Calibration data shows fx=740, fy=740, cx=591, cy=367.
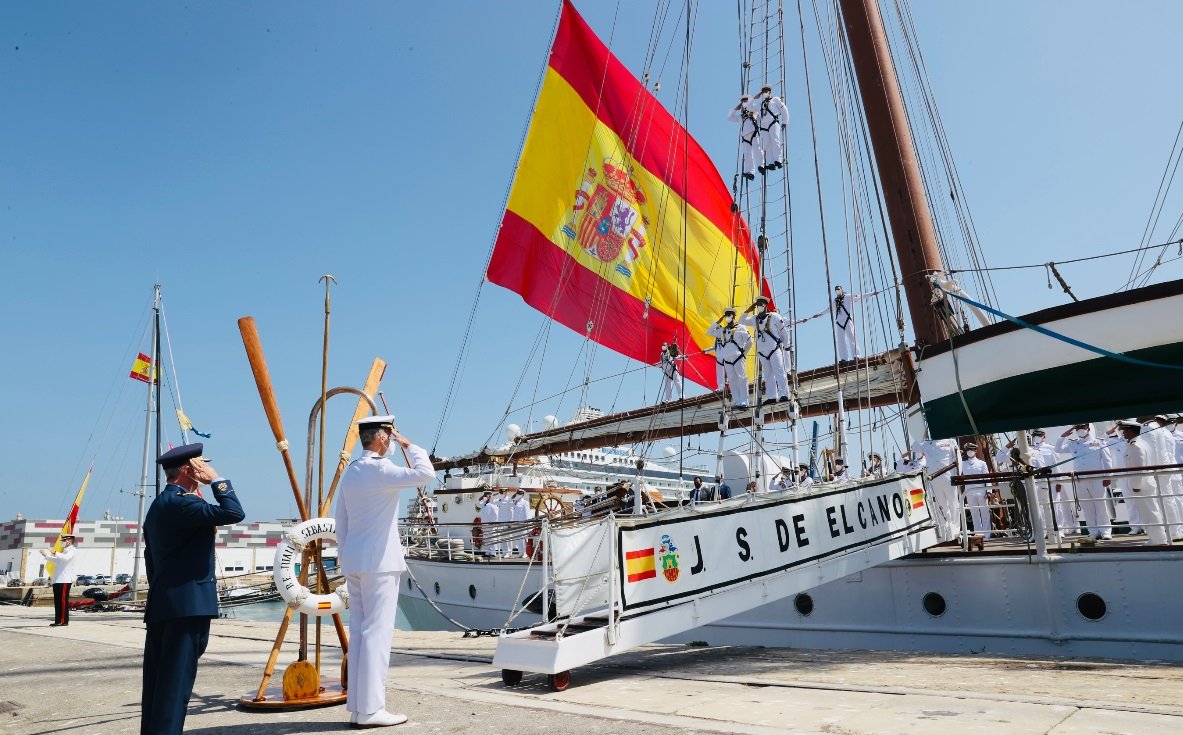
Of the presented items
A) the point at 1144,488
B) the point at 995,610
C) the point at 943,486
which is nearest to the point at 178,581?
the point at 995,610

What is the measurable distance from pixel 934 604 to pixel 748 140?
8.39 meters

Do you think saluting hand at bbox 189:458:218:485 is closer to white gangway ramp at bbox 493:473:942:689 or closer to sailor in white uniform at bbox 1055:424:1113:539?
white gangway ramp at bbox 493:473:942:689

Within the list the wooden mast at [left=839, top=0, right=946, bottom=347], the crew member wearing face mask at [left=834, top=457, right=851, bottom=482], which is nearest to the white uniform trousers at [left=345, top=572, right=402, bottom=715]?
the crew member wearing face mask at [left=834, top=457, right=851, bottom=482]

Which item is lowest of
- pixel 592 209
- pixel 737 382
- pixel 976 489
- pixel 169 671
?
pixel 169 671

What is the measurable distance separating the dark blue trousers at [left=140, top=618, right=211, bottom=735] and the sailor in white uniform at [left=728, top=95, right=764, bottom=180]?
465 inches

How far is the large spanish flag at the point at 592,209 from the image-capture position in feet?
67.7

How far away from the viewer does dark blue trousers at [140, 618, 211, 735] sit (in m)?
3.21

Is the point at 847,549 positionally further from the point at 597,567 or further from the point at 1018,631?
the point at 597,567

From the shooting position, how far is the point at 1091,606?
7.48m

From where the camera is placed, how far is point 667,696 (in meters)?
4.36

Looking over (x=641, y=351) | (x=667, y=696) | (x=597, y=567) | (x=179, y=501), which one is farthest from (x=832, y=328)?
(x=641, y=351)

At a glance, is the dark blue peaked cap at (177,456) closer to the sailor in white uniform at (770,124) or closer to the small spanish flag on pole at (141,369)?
the sailor in white uniform at (770,124)

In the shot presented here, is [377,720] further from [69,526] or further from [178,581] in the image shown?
[69,526]

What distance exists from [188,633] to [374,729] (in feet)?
3.31
